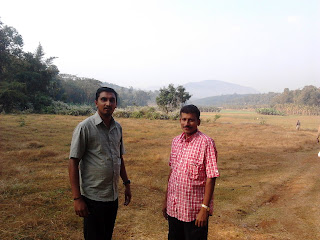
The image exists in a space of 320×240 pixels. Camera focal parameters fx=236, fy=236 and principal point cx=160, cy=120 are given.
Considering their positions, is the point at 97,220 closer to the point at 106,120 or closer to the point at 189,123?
the point at 106,120

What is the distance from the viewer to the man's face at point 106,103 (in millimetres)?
1917

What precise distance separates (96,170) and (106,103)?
0.54 meters

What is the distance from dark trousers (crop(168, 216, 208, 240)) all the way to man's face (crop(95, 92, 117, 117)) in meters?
1.00

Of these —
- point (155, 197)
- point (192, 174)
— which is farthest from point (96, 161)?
point (155, 197)

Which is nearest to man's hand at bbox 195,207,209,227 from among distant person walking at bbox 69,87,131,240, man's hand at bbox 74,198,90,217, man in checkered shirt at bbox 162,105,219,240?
man in checkered shirt at bbox 162,105,219,240

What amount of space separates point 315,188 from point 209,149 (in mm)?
5069

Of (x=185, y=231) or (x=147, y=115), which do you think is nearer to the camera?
(x=185, y=231)

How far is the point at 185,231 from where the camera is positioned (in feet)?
6.04

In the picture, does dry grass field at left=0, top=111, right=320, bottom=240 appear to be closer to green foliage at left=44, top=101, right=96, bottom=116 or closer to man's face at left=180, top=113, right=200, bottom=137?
man's face at left=180, top=113, right=200, bottom=137

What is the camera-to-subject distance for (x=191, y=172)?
5.85 feet

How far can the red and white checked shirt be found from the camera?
1739mm

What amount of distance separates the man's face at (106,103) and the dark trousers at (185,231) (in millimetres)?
1004

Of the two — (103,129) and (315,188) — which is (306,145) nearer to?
(315,188)

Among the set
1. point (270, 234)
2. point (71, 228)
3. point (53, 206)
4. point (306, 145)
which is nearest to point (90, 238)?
point (71, 228)
